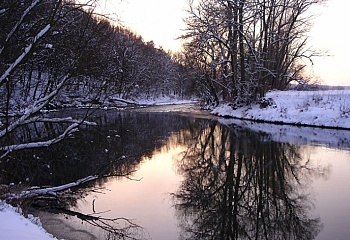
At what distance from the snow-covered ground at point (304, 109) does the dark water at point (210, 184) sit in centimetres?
497

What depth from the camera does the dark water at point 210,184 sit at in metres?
5.70

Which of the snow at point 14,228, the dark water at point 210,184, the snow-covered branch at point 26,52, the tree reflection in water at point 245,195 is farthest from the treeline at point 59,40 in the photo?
the tree reflection in water at point 245,195

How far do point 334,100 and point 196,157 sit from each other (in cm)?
1320

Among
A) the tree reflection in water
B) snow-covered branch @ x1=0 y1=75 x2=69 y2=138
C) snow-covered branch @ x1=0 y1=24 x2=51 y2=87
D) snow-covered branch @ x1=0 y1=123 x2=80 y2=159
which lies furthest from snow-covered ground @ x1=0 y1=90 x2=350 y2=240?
snow-covered branch @ x1=0 y1=24 x2=51 y2=87

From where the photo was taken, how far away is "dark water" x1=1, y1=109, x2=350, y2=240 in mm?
5704

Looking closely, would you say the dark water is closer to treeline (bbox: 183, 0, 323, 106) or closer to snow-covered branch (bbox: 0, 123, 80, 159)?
snow-covered branch (bbox: 0, 123, 80, 159)

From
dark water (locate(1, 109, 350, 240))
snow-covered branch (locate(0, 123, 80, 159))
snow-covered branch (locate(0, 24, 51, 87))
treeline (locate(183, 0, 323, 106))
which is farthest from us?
treeline (locate(183, 0, 323, 106))

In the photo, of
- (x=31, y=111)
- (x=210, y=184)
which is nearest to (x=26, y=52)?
(x=31, y=111)

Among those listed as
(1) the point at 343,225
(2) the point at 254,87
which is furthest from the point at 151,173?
(2) the point at 254,87

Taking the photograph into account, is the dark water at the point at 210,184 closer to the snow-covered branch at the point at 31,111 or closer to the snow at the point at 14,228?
the snow-covered branch at the point at 31,111

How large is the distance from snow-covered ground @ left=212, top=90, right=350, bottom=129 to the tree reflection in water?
7896mm

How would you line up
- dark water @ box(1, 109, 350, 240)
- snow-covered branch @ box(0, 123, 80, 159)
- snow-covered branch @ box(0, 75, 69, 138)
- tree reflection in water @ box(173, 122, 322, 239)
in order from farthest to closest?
1. dark water @ box(1, 109, 350, 240)
2. tree reflection in water @ box(173, 122, 322, 239)
3. snow-covered branch @ box(0, 123, 80, 159)
4. snow-covered branch @ box(0, 75, 69, 138)

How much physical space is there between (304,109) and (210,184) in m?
15.5

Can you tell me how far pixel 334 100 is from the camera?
2066cm
